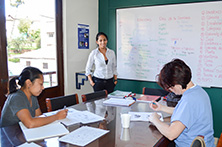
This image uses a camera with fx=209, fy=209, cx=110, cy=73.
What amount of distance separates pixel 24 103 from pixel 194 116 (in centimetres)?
120

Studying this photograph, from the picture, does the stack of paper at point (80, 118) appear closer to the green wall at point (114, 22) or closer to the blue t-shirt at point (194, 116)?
the blue t-shirt at point (194, 116)

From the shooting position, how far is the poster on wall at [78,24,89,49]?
12.6ft

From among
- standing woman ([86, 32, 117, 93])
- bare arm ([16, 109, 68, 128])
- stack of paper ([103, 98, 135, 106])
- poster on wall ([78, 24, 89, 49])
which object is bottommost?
stack of paper ([103, 98, 135, 106])

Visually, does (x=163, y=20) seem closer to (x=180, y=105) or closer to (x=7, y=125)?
(x=180, y=105)

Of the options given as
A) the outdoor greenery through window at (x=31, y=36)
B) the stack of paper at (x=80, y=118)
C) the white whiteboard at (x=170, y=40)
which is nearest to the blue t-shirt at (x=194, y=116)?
the stack of paper at (x=80, y=118)

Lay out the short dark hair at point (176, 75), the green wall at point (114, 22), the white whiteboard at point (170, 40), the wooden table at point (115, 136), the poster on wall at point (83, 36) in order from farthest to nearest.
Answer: the poster on wall at point (83, 36)
the green wall at point (114, 22)
the white whiteboard at point (170, 40)
the short dark hair at point (176, 75)
the wooden table at point (115, 136)

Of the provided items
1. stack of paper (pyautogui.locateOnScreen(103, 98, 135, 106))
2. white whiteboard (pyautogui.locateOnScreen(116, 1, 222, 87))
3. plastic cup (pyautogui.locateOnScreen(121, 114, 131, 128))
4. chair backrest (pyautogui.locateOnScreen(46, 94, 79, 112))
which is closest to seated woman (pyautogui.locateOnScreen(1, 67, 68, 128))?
chair backrest (pyautogui.locateOnScreen(46, 94, 79, 112))

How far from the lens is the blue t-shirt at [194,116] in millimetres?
1320

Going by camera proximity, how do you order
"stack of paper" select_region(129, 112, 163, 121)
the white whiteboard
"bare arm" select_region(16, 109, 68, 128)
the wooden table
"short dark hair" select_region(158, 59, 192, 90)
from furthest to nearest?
the white whiteboard < "stack of paper" select_region(129, 112, 163, 121) < "bare arm" select_region(16, 109, 68, 128) < "short dark hair" select_region(158, 59, 192, 90) < the wooden table

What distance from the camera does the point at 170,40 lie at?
3531 millimetres

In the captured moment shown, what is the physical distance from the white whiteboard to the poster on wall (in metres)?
0.61

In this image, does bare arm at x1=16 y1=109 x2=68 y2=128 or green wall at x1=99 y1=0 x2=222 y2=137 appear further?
green wall at x1=99 y1=0 x2=222 y2=137

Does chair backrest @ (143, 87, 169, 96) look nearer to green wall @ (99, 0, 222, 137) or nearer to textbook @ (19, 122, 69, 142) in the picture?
green wall @ (99, 0, 222, 137)

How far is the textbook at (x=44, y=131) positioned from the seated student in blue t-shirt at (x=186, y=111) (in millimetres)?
675
